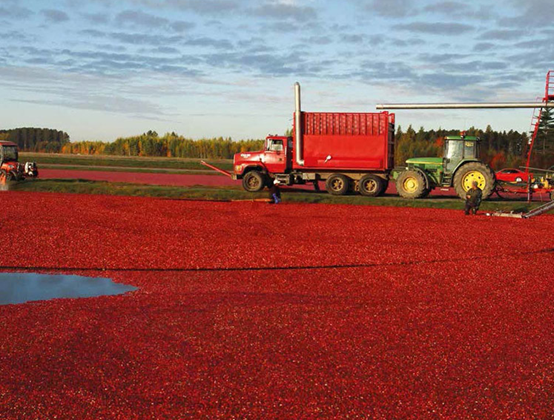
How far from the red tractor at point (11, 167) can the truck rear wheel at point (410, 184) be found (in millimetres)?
22505

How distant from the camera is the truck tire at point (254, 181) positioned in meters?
31.3

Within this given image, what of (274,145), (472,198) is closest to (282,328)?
(472,198)

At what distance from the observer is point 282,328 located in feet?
32.3

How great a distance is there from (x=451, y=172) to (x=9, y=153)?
26392 mm

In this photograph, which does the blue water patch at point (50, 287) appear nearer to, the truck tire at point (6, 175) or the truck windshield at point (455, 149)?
the truck windshield at point (455, 149)

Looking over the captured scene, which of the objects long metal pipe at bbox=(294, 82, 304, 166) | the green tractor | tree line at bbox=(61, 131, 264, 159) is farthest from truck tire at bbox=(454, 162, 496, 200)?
tree line at bbox=(61, 131, 264, 159)

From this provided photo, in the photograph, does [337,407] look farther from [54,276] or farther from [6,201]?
[6,201]

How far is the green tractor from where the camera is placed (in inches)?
1109

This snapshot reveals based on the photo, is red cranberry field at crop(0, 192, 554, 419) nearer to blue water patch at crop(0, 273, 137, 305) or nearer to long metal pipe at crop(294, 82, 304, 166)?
blue water patch at crop(0, 273, 137, 305)

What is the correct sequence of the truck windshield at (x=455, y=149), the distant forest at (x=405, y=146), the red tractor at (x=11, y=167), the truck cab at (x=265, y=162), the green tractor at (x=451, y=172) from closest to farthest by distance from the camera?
1. the green tractor at (x=451, y=172)
2. the truck windshield at (x=455, y=149)
3. the truck cab at (x=265, y=162)
4. the red tractor at (x=11, y=167)
5. the distant forest at (x=405, y=146)

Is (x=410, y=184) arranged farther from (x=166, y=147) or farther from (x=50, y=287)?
(x=166, y=147)

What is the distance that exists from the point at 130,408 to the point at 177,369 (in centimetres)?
120

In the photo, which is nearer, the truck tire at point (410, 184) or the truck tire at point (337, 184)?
the truck tire at point (410, 184)

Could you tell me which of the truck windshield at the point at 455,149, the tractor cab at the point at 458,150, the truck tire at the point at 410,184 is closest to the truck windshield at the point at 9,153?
the truck tire at the point at 410,184
